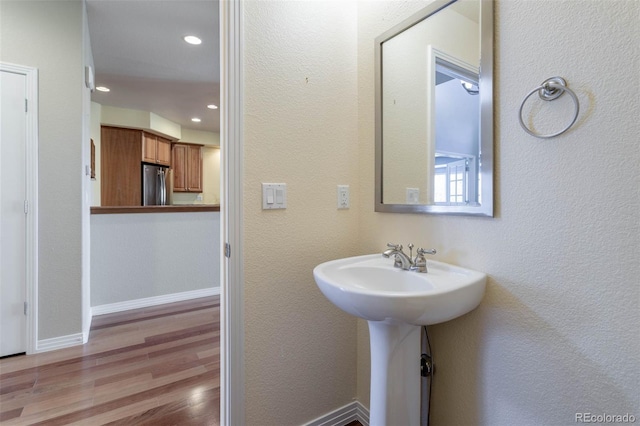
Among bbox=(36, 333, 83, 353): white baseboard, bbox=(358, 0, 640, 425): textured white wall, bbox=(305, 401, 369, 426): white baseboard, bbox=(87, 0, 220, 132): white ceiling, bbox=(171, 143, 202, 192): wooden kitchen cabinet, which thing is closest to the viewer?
bbox=(358, 0, 640, 425): textured white wall

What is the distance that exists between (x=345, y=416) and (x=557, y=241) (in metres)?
1.24

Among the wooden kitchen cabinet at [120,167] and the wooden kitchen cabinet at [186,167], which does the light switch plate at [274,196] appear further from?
the wooden kitchen cabinet at [186,167]

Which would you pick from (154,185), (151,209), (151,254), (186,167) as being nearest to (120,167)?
(154,185)

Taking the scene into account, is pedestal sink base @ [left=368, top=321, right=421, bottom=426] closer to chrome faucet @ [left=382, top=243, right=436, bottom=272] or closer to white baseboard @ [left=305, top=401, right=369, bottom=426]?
chrome faucet @ [left=382, top=243, right=436, bottom=272]

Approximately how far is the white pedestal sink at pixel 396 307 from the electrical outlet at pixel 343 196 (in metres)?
0.30

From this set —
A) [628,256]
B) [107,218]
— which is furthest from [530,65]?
[107,218]

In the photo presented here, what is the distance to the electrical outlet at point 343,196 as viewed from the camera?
4.81 ft

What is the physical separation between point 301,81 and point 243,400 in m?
1.36

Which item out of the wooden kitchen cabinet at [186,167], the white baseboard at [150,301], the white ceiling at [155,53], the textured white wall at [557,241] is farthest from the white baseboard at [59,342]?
the wooden kitchen cabinet at [186,167]

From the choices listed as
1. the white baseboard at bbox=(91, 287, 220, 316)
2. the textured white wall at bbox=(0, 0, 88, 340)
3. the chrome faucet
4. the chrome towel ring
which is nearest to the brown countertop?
the textured white wall at bbox=(0, 0, 88, 340)

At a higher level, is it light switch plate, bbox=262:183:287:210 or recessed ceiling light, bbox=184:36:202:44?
recessed ceiling light, bbox=184:36:202:44

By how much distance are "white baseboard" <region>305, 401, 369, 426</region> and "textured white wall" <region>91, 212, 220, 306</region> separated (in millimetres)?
2316

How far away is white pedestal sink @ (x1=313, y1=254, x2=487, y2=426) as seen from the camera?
0.84 metres

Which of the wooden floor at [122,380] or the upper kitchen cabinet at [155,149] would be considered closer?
the wooden floor at [122,380]
